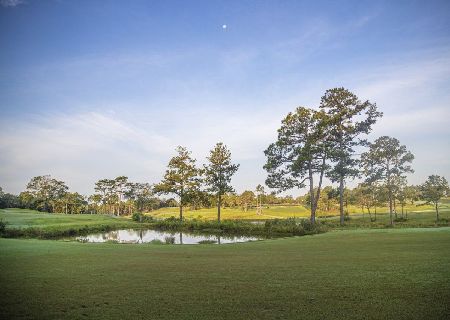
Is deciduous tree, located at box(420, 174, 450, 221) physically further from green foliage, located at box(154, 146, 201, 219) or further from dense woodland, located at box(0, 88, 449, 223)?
green foliage, located at box(154, 146, 201, 219)

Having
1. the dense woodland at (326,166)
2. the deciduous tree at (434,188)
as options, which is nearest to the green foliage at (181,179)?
the dense woodland at (326,166)

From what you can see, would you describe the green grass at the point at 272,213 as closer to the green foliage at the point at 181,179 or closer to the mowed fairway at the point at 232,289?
the green foliage at the point at 181,179

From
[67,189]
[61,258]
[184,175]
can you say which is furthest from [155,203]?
[61,258]

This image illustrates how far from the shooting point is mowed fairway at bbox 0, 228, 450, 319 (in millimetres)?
6488

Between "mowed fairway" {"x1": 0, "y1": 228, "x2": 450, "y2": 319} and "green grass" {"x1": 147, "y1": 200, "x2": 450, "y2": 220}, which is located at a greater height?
"mowed fairway" {"x1": 0, "y1": 228, "x2": 450, "y2": 319}

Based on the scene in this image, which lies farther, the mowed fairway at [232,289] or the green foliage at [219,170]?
the green foliage at [219,170]

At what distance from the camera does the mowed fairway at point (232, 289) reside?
6.49 meters

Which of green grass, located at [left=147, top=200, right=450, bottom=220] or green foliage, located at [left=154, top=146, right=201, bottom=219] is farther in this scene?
green grass, located at [left=147, top=200, right=450, bottom=220]

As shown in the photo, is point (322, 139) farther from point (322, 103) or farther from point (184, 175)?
point (184, 175)

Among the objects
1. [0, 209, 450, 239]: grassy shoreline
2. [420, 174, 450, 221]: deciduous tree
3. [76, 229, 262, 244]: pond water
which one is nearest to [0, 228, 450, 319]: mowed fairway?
[76, 229, 262, 244]: pond water

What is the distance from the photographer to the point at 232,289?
837 centimetres

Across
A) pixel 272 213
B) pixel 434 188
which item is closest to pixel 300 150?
pixel 434 188

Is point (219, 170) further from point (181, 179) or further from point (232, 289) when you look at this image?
point (232, 289)

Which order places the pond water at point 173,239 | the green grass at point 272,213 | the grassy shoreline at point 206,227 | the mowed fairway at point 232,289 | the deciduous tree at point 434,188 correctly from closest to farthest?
1. the mowed fairway at point 232,289
2. the pond water at point 173,239
3. the grassy shoreline at point 206,227
4. the deciduous tree at point 434,188
5. the green grass at point 272,213
